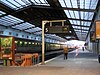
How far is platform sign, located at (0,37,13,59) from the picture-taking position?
19359 mm

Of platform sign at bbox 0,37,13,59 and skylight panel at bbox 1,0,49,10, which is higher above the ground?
skylight panel at bbox 1,0,49,10

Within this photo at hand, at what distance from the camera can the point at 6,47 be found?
19625 mm

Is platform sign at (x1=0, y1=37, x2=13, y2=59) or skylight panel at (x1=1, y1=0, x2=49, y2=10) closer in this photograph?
platform sign at (x1=0, y1=37, x2=13, y2=59)

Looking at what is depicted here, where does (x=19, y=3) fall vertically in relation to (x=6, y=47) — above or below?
above

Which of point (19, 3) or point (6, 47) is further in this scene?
point (19, 3)

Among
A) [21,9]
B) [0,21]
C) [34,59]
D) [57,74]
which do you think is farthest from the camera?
[0,21]

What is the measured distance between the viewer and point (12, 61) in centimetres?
2078

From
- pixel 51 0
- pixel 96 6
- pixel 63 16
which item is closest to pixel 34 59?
pixel 51 0

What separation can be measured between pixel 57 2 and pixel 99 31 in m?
15.1

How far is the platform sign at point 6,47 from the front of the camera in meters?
19.4

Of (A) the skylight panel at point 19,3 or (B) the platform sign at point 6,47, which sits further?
(A) the skylight panel at point 19,3

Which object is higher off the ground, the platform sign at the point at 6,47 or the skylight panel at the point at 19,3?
the skylight panel at the point at 19,3

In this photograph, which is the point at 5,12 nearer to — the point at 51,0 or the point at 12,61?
the point at 51,0

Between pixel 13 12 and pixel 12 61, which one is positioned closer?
pixel 12 61
